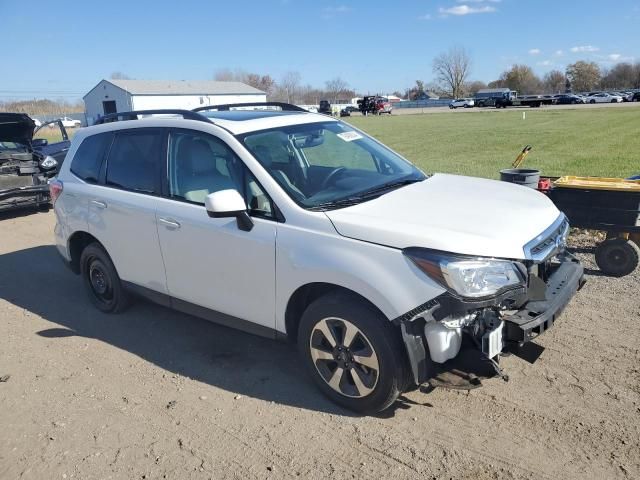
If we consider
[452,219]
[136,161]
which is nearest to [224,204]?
[452,219]

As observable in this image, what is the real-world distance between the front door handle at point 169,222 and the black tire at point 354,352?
1336 mm

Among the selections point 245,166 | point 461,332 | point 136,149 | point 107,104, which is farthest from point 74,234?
point 107,104

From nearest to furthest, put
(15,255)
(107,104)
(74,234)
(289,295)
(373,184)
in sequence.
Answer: (289,295), (373,184), (74,234), (15,255), (107,104)

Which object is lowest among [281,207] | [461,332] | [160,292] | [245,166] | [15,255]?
[15,255]

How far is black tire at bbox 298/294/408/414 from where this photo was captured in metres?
3.14

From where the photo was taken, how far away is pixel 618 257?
5473mm

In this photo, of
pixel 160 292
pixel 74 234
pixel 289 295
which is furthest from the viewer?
pixel 74 234

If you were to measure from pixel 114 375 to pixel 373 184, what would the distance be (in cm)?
248

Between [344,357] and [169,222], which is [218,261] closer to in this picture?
[169,222]

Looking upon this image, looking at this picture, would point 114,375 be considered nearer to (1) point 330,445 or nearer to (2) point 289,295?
(2) point 289,295

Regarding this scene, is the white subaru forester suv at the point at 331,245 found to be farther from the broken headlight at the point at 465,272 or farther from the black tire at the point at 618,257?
the black tire at the point at 618,257

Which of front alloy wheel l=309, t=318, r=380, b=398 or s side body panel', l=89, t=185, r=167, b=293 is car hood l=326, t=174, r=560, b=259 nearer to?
front alloy wheel l=309, t=318, r=380, b=398

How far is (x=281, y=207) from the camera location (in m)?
3.52

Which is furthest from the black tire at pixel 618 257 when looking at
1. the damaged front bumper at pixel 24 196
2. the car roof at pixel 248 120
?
the damaged front bumper at pixel 24 196
